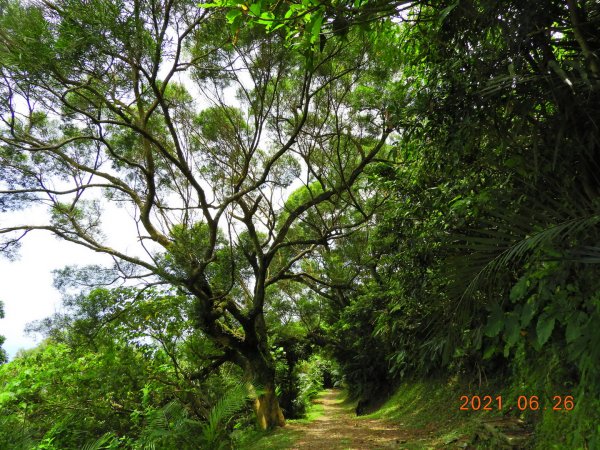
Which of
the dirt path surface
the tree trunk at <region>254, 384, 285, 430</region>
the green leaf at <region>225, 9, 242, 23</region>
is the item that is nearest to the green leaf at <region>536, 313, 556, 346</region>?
the green leaf at <region>225, 9, 242, 23</region>

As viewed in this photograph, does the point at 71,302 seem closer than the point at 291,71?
Yes

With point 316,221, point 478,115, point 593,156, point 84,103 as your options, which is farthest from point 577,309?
point 316,221

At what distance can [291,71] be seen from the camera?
7.92 m

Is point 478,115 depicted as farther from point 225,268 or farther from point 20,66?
point 225,268

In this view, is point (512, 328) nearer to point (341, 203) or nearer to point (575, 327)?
point (575, 327)

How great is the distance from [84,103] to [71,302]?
3725 mm

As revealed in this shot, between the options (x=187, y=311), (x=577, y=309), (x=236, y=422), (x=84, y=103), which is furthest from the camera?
(x=236, y=422)

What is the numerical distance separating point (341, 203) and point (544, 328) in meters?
9.89

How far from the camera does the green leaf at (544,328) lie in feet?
5.64

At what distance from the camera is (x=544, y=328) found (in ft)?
5.78

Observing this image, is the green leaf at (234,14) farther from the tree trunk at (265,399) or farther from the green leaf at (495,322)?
the tree trunk at (265,399)

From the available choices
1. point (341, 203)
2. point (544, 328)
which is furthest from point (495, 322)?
point (341, 203)
